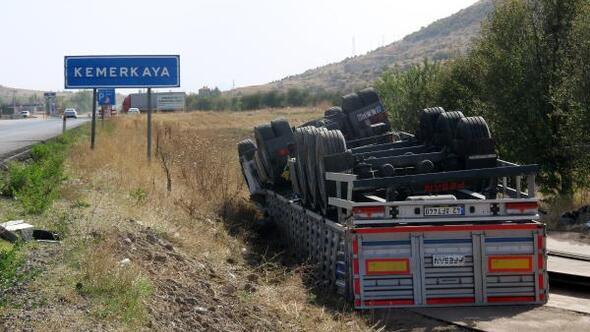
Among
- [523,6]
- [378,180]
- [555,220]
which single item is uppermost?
[523,6]

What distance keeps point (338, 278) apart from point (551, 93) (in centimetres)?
1181

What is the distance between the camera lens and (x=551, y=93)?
20141 millimetres

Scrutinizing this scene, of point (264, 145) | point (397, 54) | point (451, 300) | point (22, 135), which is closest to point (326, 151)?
point (451, 300)

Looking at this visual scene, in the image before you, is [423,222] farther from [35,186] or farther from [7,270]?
[35,186]

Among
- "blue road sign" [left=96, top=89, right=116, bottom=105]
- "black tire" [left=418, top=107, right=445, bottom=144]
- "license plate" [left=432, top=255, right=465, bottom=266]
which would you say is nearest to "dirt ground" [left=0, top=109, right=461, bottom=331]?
"license plate" [left=432, top=255, right=465, bottom=266]

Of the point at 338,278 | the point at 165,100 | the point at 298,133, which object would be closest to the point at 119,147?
the point at 298,133

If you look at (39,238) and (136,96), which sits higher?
(136,96)

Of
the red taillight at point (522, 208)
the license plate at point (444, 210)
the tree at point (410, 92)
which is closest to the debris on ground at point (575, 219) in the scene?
the red taillight at point (522, 208)

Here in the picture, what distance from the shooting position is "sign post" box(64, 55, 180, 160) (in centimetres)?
2017

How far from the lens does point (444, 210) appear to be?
9227 mm

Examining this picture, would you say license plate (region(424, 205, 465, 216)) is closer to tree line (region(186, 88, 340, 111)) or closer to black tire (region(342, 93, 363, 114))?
black tire (region(342, 93, 363, 114))

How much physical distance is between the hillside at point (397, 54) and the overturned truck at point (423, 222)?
12261 centimetres

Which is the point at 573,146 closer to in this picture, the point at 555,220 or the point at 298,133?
the point at 555,220

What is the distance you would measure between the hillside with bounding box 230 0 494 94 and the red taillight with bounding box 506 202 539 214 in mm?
124551
